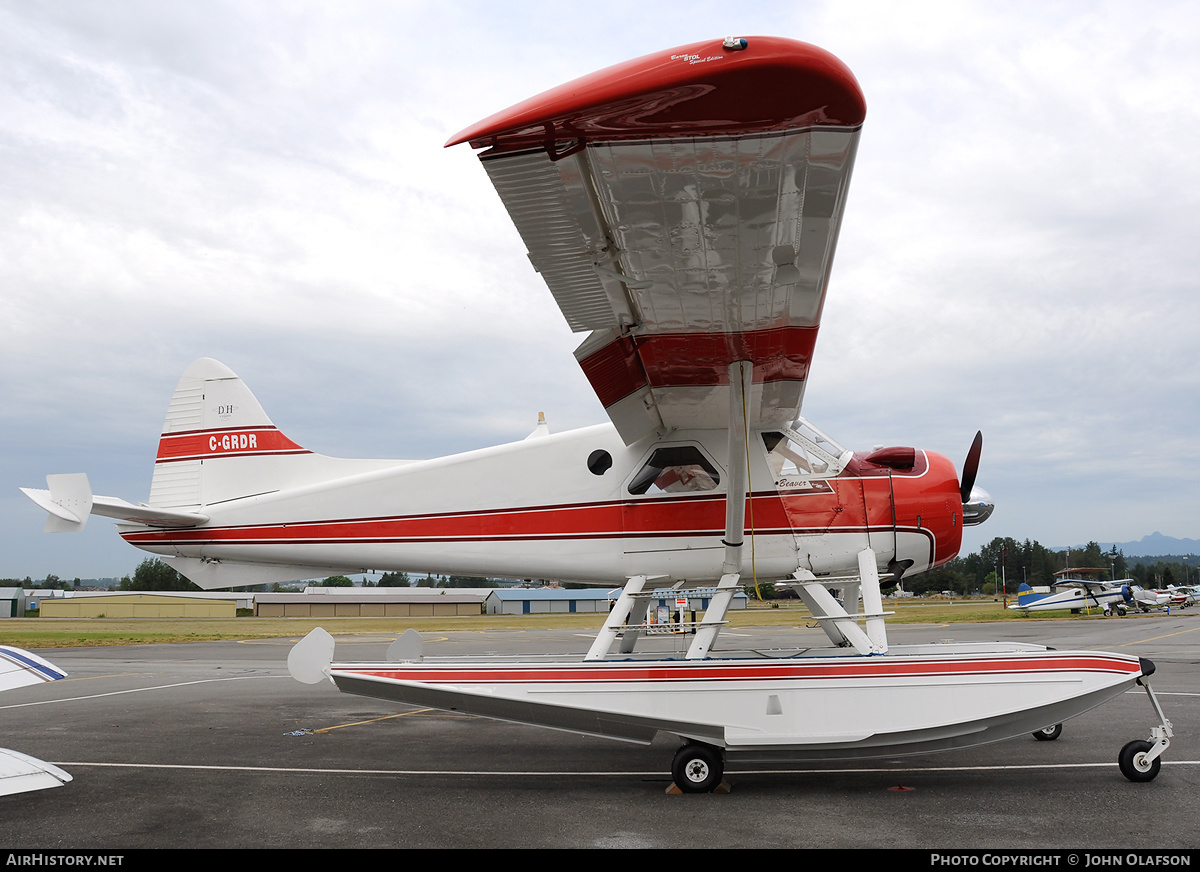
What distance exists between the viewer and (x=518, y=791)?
5496mm

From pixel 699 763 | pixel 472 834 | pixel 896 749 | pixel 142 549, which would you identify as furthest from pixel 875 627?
pixel 142 549

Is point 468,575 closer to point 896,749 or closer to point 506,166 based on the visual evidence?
point 896,749

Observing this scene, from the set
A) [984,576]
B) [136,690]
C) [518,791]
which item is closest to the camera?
[518,791]

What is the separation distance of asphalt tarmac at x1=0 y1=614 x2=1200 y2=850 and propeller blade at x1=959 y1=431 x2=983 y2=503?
2294 mm

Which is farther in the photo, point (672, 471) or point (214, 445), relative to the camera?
point (214, 445)

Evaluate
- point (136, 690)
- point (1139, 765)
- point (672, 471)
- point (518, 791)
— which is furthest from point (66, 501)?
point (1139, 765)

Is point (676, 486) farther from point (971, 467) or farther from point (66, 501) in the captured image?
point (66, 501)

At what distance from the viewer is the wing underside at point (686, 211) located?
3086 mm

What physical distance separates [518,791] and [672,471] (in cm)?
292

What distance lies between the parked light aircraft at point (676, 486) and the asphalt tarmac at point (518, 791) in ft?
1.45

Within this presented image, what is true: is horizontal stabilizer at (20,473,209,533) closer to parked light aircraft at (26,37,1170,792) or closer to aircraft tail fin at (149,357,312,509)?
parked light aircraft at (26,37,1170,792)

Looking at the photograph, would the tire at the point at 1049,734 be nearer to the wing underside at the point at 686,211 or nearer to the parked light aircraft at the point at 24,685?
the wing underside at the point at 686,211

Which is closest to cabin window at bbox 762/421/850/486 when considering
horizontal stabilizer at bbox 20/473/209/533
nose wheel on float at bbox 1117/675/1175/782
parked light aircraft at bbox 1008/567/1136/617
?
nose wheel on float at bbox 1117/675/1175/782
